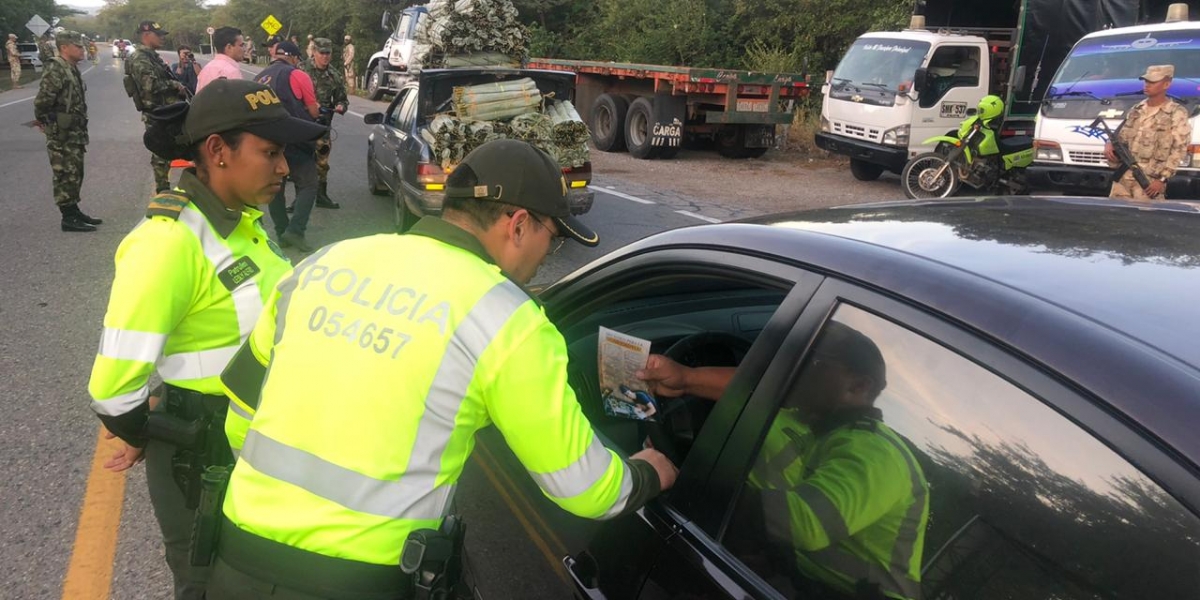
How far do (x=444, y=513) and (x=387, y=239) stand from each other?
0.53 metres

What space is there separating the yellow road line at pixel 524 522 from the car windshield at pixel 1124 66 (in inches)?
375

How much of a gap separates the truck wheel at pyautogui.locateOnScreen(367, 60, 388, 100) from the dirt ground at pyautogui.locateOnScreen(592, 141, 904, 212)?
422 inches

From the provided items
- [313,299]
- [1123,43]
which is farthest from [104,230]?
[1123,43]

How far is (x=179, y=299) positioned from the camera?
2029mm

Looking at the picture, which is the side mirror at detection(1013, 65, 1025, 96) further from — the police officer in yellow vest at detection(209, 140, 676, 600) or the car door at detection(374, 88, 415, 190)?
the police officer in yellow vest at detection(209, 140, 676, 600)

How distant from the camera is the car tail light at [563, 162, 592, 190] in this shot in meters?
8.27

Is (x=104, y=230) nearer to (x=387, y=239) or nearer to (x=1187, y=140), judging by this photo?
(x=387, y=239)

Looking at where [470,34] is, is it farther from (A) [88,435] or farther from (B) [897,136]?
(A) [88,435]

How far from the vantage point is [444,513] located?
159 cm

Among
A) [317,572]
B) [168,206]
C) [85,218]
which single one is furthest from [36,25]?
[317,572]

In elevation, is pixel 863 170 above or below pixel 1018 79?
below

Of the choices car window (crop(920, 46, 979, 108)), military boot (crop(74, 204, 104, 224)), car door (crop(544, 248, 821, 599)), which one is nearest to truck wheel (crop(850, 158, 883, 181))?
car window (crop(920, 46, 979, 108))

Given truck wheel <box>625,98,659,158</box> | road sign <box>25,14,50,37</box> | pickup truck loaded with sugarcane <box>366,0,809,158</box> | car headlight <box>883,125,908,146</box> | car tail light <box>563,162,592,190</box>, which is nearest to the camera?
car tail light <box>563,162,592,190</box>

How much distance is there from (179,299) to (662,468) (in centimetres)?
123
